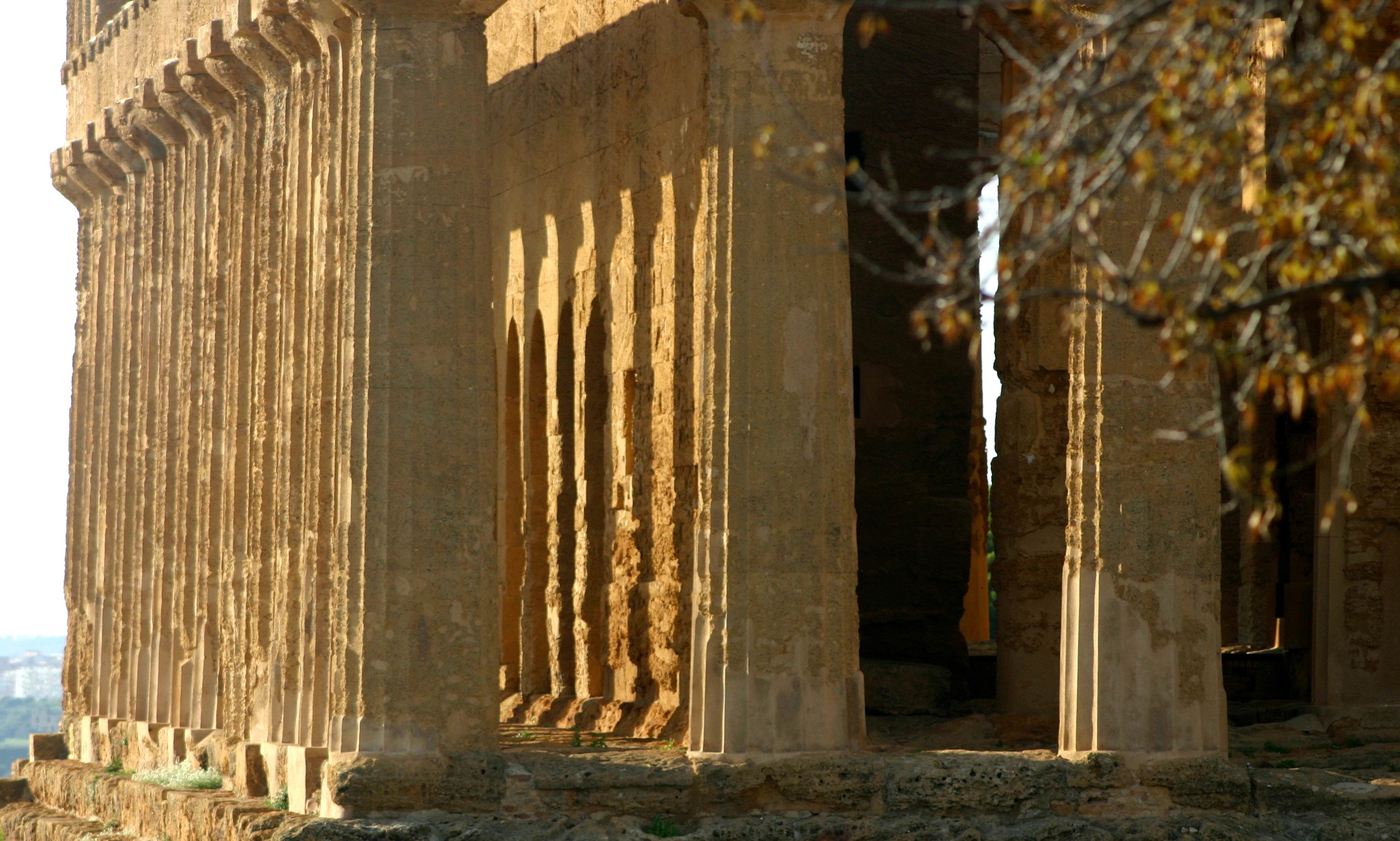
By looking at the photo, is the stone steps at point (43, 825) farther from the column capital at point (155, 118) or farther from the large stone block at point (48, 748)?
the column capital at point (155, 118)

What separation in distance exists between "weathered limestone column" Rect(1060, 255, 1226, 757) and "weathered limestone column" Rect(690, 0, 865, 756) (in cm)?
157

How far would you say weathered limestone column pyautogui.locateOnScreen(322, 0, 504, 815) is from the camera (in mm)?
15828

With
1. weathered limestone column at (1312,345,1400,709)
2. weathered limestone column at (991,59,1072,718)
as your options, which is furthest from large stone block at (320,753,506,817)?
weathered limestone column at (1312,345,1400,709)

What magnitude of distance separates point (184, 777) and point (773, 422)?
6774mm

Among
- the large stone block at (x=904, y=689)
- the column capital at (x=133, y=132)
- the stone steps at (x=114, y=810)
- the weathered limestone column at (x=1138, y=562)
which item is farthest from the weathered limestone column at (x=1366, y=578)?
the column capital at (x=133, y=132)

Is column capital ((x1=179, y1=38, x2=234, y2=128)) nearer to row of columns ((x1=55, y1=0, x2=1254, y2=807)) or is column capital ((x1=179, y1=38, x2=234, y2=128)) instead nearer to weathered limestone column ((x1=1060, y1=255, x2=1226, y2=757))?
row of columns ((x1=55, y1=0, x2=1254, y2=807))

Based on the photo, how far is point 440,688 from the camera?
15.9 metres

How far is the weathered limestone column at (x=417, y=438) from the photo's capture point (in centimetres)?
1583

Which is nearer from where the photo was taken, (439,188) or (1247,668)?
(439,188)

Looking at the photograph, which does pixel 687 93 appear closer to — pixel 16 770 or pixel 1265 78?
pixel 1265 78

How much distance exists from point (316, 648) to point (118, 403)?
8.42 meters

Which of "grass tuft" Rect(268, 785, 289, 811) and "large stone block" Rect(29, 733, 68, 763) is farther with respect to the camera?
"large stone block" Rect(29, 733, 68, 763)

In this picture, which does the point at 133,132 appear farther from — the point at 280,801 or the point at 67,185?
the point at 280,801

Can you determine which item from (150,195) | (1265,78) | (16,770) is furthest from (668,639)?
(16,770)
